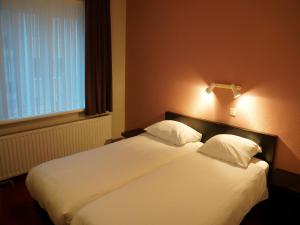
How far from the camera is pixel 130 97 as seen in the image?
405 centimetres

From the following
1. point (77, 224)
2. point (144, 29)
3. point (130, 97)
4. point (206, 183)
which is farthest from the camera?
point (130, 97)

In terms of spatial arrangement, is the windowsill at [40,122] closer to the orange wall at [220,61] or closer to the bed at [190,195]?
the orange wall at [220,61]

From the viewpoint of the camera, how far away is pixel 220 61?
2883 mm

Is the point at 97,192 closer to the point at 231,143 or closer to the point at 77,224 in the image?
the point at 77,224

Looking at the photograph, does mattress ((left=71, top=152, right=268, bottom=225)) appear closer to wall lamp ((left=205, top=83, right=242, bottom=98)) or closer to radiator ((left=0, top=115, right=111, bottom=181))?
wall lamp ((left=205, top=83, right=242, bottom=98))

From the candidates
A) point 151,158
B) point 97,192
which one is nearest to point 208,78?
point 151,158

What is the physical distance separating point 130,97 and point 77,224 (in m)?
2.62

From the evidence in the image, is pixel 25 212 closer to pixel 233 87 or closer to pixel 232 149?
pixel 232 149

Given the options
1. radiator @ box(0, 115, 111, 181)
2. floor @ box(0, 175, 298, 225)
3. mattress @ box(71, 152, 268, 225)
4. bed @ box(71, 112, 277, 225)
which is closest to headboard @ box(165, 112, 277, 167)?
bed @ box(71, 112, 277, 225)

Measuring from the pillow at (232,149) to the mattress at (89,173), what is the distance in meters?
0.27

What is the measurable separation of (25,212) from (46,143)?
874 millimetres

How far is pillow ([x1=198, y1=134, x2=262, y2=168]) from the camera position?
2.42 meters

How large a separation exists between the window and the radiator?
26 centimetres

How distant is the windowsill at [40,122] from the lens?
2836 millimetres
